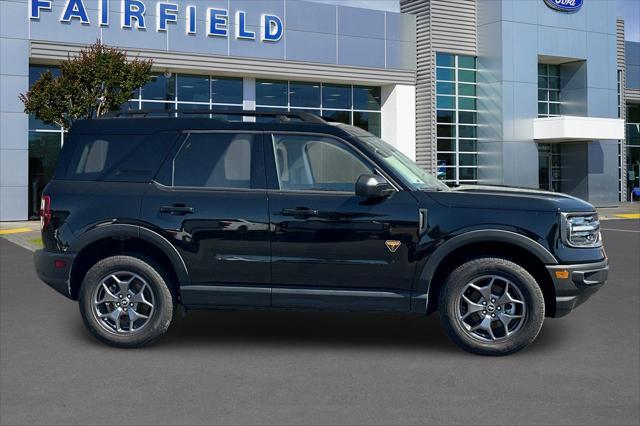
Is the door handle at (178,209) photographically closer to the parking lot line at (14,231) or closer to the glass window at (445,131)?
the parking lot line at (14,231)

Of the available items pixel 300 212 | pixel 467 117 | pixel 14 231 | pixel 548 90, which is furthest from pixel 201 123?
pixel 548 90

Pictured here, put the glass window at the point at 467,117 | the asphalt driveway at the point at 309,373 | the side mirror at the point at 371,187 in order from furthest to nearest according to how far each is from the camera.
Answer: the glass window at the point at 467,117 < the side mirror at the point at 371,187 < the asphalt driveway at the point at 309,373

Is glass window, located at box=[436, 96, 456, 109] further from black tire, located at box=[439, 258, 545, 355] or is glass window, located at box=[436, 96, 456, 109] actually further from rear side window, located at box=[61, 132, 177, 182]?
black tire, located at box=[439, 258, 545, 355]

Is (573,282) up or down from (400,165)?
down

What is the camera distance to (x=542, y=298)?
19.4ft

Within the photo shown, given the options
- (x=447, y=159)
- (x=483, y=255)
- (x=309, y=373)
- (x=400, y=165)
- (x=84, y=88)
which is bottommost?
(x=309, y=373)

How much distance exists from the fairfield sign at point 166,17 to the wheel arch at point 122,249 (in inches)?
755

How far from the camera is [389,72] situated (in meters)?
29.8

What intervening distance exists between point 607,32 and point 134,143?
30692mm

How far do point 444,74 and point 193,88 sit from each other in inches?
408

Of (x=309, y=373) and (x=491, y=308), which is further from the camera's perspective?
(x=491, y=308)

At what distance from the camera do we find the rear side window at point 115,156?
6527 mm

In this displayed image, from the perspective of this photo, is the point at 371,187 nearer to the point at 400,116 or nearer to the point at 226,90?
the point at 226,90

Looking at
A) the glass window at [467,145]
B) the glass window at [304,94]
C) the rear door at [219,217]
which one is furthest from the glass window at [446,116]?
the rear door at [219,217]
